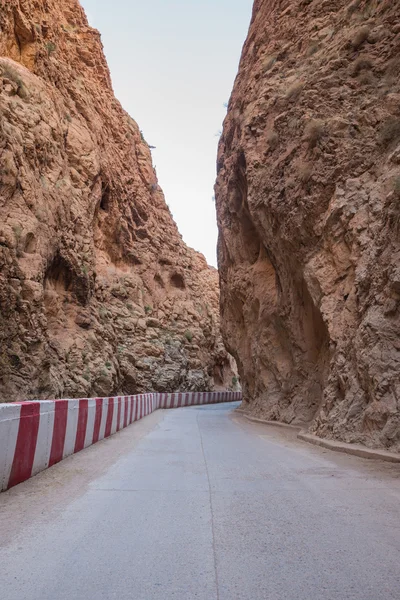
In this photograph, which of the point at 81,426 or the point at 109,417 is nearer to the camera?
the point at 81,426

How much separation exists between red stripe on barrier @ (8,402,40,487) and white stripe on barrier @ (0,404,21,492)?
3.7 inches

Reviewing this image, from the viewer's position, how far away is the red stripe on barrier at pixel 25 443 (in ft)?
16.3

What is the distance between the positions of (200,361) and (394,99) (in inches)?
1037

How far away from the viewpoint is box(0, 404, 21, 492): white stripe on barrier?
457 centimetres

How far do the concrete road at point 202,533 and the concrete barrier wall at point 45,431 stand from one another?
21cm

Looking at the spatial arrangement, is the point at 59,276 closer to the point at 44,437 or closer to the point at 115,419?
the point at 115,419

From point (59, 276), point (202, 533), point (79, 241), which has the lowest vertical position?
point (202, 533)

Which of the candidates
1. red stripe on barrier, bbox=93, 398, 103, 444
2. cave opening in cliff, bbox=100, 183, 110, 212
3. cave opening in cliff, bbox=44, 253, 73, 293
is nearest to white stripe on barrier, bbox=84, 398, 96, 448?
red stripe on barrier, bbox=93, 398, 103, 444

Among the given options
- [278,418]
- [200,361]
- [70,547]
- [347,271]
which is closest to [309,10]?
[347,271]

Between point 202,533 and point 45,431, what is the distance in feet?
10.4

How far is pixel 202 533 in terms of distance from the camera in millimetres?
3348

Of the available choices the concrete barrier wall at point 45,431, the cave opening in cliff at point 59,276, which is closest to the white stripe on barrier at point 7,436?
the concrete barrier wall at point 45,431

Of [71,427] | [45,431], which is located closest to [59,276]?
[71,427]

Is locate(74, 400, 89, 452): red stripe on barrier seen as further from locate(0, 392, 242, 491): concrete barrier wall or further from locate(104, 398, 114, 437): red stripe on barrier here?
locate(104, 398, 114, 437): red stripe on barrier
